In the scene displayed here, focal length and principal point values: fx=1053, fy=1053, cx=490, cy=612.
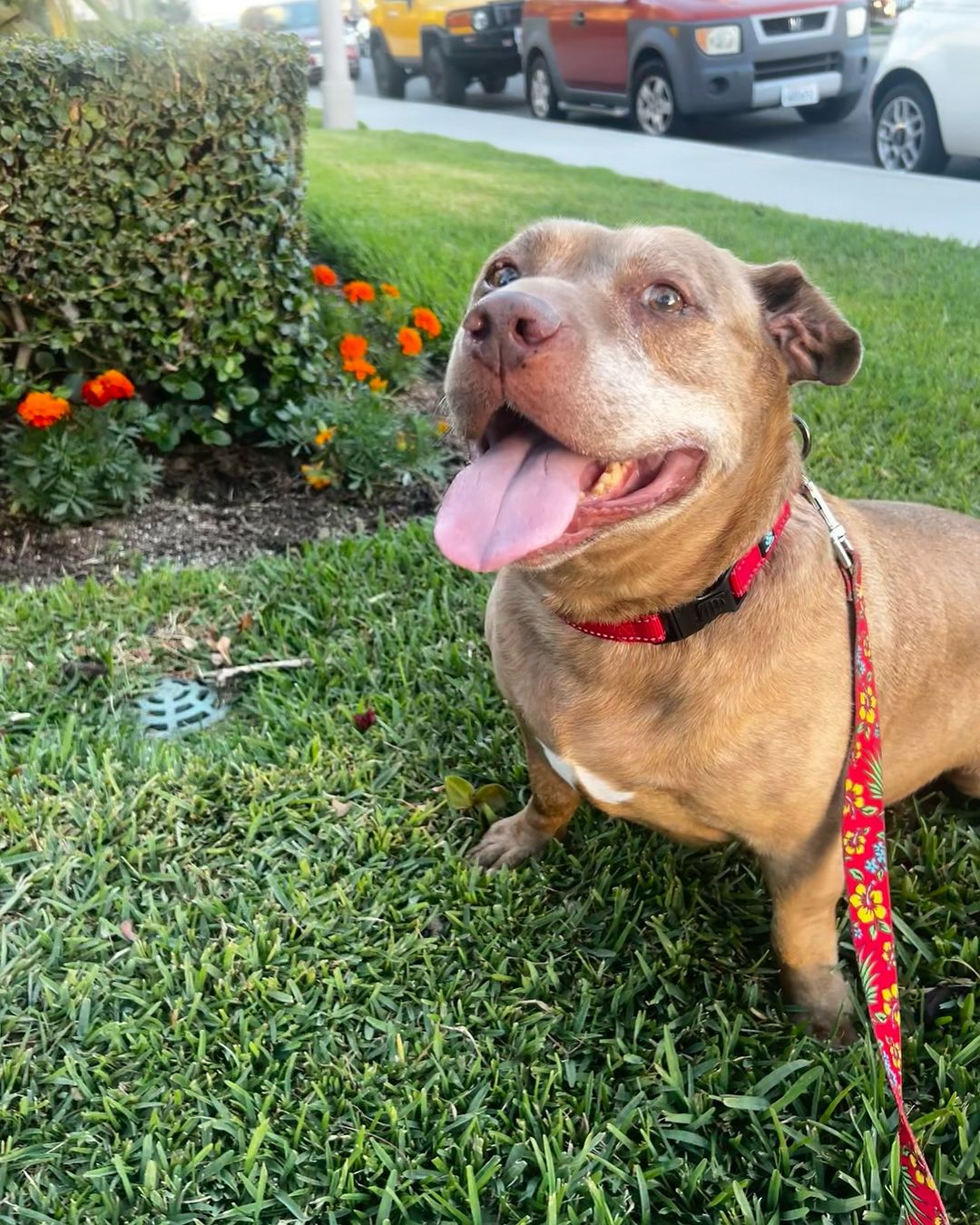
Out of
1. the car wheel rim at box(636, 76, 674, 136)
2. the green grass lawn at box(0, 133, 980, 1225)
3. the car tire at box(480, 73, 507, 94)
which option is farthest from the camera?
the car tire at box(480, 73, 507, 94)

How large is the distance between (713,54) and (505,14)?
6.22 metres

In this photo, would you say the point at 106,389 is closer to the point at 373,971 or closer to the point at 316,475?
the point at 316,475

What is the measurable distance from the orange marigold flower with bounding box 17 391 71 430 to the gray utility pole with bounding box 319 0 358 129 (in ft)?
29.7

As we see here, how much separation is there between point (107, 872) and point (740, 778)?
1.61 meters

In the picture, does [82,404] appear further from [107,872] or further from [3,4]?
[107,872]

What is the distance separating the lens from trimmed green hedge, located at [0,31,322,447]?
3697mm

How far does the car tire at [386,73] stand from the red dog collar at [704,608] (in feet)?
61.4

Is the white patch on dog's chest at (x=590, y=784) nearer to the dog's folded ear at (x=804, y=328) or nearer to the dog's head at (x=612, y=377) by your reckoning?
the dog's head at (x=612, y=377)

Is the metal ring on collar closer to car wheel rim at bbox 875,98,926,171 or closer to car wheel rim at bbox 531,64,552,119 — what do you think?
car wheel rim at bbox 875,98,926,171

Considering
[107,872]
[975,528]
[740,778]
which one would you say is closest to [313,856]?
[107,872]

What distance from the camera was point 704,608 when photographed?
209cm

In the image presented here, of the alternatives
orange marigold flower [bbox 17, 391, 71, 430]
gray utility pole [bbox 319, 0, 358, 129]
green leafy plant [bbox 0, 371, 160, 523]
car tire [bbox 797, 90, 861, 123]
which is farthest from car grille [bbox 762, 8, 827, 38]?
orange marigold flower [bbox 17, 391, 71, 430]

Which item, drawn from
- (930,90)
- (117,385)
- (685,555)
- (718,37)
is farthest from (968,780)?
(718,37)

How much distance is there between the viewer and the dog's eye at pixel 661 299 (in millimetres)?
2023
